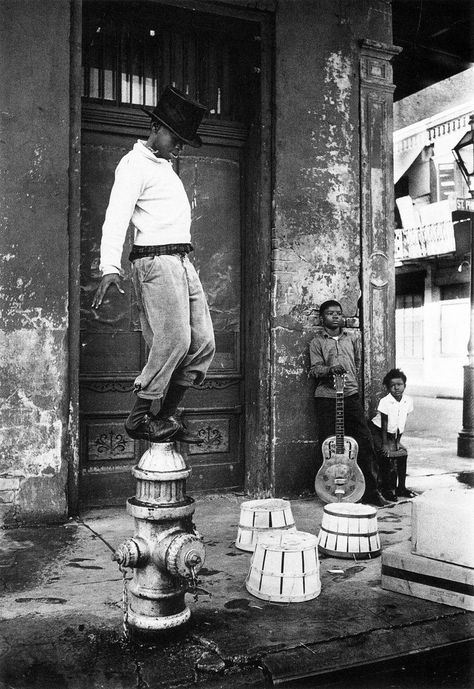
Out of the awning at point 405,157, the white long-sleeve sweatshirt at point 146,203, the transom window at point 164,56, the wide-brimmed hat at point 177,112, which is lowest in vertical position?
the white long-sleeve sweatshirt at point 146,203

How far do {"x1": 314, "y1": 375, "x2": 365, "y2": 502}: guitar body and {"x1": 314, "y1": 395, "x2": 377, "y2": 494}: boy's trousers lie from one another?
0.60 feet

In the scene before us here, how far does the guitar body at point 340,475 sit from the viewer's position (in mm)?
5531

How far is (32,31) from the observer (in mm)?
5168

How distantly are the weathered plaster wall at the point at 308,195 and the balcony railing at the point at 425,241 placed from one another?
43.8 ft

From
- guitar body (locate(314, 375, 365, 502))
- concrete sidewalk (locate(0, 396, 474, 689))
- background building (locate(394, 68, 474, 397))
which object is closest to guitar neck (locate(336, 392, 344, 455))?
guitar body (locate(314, 375, 365, 502))

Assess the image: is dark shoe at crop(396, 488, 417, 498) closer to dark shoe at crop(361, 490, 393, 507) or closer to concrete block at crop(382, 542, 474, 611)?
dark shoe at crop(361, 490, 393, 507)

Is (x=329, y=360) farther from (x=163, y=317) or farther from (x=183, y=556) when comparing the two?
(x=183, y=556)

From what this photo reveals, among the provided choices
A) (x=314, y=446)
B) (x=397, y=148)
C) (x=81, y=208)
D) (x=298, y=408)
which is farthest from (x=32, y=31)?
(x=397, y=148)

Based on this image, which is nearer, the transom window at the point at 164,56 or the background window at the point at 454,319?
the transom window at the point at 164,56

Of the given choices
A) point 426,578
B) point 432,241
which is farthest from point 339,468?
point 432,241

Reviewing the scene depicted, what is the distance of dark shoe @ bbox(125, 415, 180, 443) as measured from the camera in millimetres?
3086

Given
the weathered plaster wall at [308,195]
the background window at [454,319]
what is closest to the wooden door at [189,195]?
the weathered plaster wall at [308,195]

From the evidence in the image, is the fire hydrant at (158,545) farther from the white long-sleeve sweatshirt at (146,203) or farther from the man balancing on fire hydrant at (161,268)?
the white long-sleeve sweatshirt at (146,203)

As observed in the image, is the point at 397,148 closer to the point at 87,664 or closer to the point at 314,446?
the point at 314,446
